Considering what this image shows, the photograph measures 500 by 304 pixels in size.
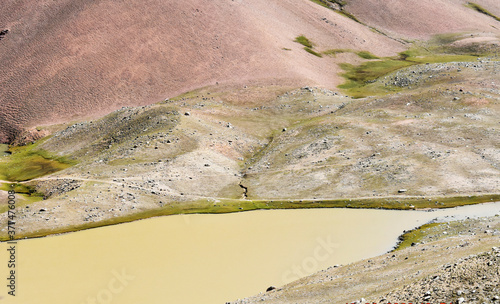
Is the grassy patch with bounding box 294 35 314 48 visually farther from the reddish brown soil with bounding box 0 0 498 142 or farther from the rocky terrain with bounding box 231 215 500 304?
the rocky terrain with bounding box 231 215 500 304

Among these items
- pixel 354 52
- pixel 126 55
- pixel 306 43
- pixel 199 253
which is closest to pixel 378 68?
pixel 354 52

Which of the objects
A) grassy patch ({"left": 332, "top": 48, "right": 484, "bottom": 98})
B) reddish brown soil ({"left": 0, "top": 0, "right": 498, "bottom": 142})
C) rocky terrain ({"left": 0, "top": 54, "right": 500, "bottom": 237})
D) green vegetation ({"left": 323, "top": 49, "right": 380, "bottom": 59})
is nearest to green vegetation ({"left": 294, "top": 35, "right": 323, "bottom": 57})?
reddish brown soil ({"left": 0, "top": 0, "right": 498, "bottom": 142})

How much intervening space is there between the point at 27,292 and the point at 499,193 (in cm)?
6489

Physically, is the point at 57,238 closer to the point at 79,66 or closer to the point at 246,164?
the point at 246,164

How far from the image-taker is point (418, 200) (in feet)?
266

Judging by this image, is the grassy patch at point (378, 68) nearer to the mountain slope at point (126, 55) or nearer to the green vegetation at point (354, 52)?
the green vegetation at point (354, 52)

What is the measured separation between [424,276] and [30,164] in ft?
329

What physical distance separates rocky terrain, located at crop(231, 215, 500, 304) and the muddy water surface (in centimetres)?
637

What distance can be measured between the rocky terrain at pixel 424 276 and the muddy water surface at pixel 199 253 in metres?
6.37

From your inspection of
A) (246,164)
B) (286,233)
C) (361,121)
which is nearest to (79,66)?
(246,164)

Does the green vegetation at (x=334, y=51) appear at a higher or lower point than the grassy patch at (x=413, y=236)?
Answer: higher

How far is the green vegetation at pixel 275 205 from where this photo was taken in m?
78.9

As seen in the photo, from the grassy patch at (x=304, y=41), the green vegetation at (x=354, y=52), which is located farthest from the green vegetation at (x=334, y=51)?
the grassy patch at (x=304, y=41)

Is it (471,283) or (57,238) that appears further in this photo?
(57,238)
